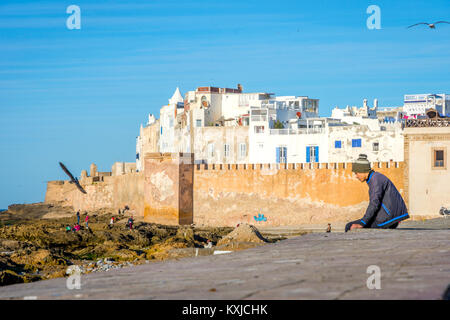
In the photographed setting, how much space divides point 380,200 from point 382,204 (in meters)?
0.15

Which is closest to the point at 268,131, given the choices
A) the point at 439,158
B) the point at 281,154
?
the point at 281,154

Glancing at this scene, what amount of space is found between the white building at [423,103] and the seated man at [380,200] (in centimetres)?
4674

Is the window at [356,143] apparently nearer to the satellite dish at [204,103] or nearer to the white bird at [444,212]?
the white bird at [444,212]

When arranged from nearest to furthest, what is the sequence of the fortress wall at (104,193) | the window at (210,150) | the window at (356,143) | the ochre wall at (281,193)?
1. the ochre wall at (281,193)
2. the window at (356,143)
3. the fortress wall at (104,193)
4. the window at (210,150)

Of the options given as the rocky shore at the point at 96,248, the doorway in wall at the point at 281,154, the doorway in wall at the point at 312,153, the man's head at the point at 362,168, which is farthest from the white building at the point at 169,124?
the man's head at the point at 362,168

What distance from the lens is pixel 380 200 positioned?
8.08 m

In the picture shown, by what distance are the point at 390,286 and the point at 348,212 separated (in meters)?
30.6

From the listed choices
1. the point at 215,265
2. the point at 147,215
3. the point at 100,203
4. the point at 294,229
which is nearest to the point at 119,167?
the point at 100,203

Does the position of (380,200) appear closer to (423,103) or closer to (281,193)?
(281,193)

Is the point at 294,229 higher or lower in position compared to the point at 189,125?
lower

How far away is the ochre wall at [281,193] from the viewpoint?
113 feet

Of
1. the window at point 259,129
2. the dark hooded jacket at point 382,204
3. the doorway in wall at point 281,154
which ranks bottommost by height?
the dark hooded jacket at point 382,204

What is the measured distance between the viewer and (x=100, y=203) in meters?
56.1
